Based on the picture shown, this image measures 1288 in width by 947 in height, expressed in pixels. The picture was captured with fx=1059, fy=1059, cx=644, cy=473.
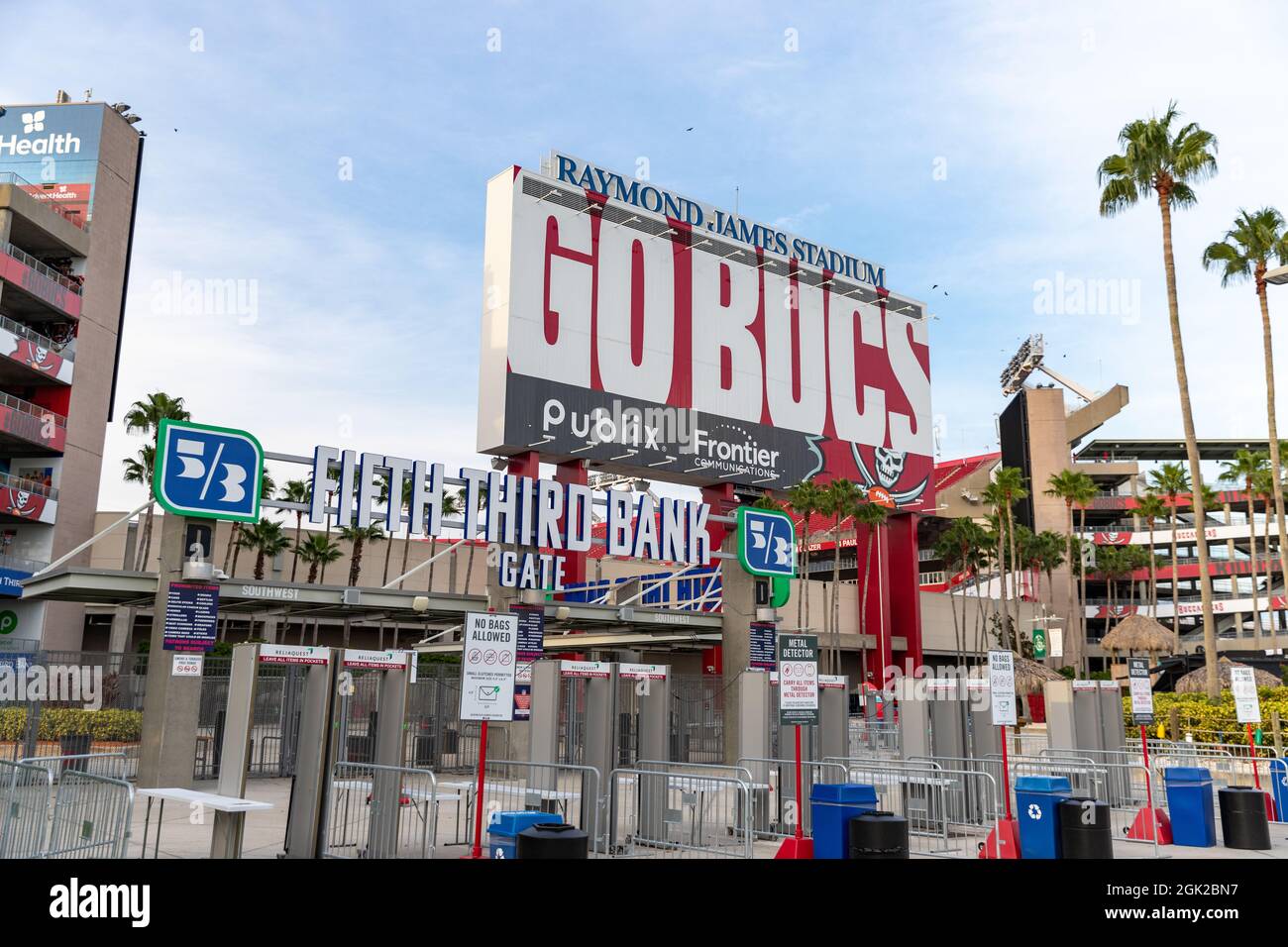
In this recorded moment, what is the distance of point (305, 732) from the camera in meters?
12.5

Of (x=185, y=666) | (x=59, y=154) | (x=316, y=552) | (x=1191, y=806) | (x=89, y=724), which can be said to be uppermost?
(x=59, y=154)

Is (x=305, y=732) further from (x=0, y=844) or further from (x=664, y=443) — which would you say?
(x=664, y=443)

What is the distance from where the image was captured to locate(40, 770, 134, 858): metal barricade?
10.7m

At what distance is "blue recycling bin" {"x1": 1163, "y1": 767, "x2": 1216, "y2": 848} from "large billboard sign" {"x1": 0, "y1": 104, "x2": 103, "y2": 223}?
5231 centimetres

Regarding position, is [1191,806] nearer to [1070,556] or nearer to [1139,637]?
[1139,637]

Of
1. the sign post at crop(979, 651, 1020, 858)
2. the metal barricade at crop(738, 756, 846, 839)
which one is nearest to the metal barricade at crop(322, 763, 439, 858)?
the metal barricade at crop(738, 756, 846, 839)

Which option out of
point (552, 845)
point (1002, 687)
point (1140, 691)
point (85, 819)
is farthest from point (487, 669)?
point (1140, 691)

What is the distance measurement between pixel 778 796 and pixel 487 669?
7752mm

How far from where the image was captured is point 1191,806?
51.5 feet

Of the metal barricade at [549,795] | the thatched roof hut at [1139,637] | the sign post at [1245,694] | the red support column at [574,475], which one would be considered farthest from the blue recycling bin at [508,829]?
the thatched roof hut at [1139,637]

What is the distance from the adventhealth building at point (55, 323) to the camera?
1799 inches

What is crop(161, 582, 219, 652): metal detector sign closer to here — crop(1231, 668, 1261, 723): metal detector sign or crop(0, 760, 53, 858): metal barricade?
crop(0, 760, 53, 858): metal barricade
